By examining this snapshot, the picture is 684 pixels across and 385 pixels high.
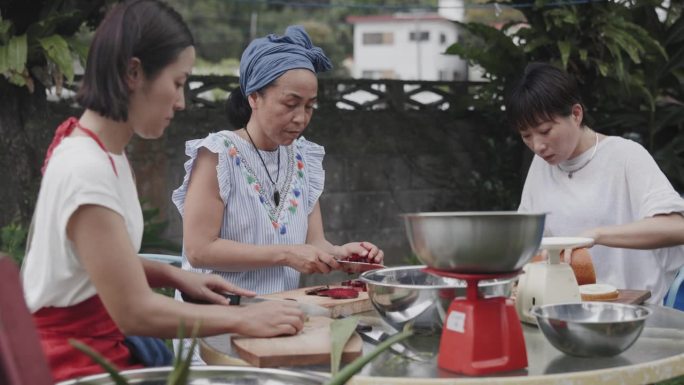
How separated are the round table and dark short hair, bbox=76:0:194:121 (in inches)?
27.0

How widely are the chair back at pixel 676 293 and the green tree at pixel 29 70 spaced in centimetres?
390

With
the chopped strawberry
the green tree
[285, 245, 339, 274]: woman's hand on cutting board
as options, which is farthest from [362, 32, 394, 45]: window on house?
the chopped strawberry

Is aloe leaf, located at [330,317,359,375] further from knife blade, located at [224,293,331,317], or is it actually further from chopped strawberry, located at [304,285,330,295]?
chopped strawberry, located at [304,285,330,295]

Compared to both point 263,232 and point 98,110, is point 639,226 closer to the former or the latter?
point 263,232

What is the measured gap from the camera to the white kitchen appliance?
2.53 metres

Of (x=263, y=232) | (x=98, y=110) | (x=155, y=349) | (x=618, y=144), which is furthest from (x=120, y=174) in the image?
(x=618, y=144)

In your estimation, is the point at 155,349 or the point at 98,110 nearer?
the point at 98,110

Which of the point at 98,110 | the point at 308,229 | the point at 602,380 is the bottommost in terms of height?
the point at 602,380

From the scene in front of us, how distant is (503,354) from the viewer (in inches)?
80.7

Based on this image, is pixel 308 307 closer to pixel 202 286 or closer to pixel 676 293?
pixel 202 286

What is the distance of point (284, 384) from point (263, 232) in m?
1.59

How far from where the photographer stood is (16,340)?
52.9 inches

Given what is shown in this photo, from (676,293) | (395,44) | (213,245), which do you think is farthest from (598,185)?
(395,44)

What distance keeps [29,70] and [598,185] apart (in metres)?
3.98
